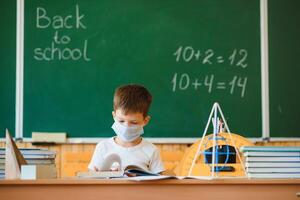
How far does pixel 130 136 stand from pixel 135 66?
1715 millimetres

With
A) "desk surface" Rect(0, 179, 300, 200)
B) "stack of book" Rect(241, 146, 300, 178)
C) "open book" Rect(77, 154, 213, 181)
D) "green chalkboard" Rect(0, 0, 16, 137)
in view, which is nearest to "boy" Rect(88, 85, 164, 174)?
"open book" Rect(77, 154, 213, 181)

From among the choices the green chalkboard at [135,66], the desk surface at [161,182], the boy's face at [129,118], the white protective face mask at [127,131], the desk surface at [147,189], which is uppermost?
the green chalkboard at [135,66]

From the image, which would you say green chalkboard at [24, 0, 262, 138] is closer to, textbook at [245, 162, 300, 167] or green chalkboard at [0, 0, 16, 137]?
green chalkboard at [0, 0, 16, 137]

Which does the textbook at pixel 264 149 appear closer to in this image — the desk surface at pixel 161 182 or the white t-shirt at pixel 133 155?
the desk surface at pixel 161 182

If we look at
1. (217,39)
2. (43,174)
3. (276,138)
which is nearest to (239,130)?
(276,138)

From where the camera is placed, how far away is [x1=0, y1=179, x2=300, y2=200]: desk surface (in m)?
2.12

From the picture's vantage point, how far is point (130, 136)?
2.87m

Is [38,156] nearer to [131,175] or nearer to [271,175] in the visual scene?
[131,175]

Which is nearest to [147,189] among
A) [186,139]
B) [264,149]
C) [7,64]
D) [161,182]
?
[161,182]

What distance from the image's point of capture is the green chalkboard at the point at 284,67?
14.9ft

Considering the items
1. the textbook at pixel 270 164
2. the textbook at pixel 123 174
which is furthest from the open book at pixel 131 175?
the textbook at pixel 270 164

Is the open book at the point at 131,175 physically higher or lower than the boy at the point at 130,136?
lower

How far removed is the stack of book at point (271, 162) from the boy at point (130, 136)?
0.72 metres

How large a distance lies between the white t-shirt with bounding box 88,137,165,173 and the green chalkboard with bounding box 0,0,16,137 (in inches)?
65.8
